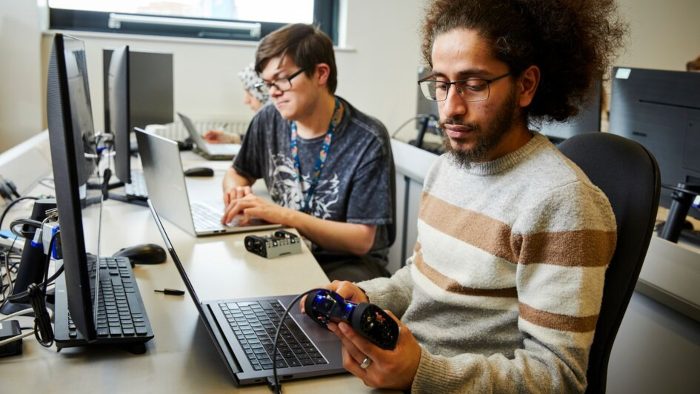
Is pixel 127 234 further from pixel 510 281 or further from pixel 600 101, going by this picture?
pixel 600 101

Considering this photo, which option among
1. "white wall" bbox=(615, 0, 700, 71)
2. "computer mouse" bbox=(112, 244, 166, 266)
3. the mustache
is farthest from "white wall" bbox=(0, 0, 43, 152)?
"white wall" bbox=(615, 0, 700, 71)

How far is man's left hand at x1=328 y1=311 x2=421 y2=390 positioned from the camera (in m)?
0.89

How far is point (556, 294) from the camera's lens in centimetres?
95

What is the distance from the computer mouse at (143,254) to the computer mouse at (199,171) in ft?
3.40

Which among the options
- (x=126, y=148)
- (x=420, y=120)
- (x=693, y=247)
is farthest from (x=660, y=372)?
(x=420, y=120)

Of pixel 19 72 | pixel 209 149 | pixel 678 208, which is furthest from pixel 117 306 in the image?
pixel 19 72

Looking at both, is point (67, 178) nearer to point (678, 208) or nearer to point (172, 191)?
point (172, 191)

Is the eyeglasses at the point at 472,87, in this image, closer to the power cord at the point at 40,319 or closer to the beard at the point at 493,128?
the beard at the point at 493,128

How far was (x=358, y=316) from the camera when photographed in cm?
84

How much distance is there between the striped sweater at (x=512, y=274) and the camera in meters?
0.94

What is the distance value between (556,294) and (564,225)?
3.8 inches

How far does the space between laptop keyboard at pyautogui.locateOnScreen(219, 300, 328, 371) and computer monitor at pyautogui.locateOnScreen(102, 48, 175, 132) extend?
193 centimetres

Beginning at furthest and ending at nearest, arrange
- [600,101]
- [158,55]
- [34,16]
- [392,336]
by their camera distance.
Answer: [34,16] < [158,55] < [600,101] < [392,336]

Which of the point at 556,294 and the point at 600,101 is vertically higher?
the point at 600,101
